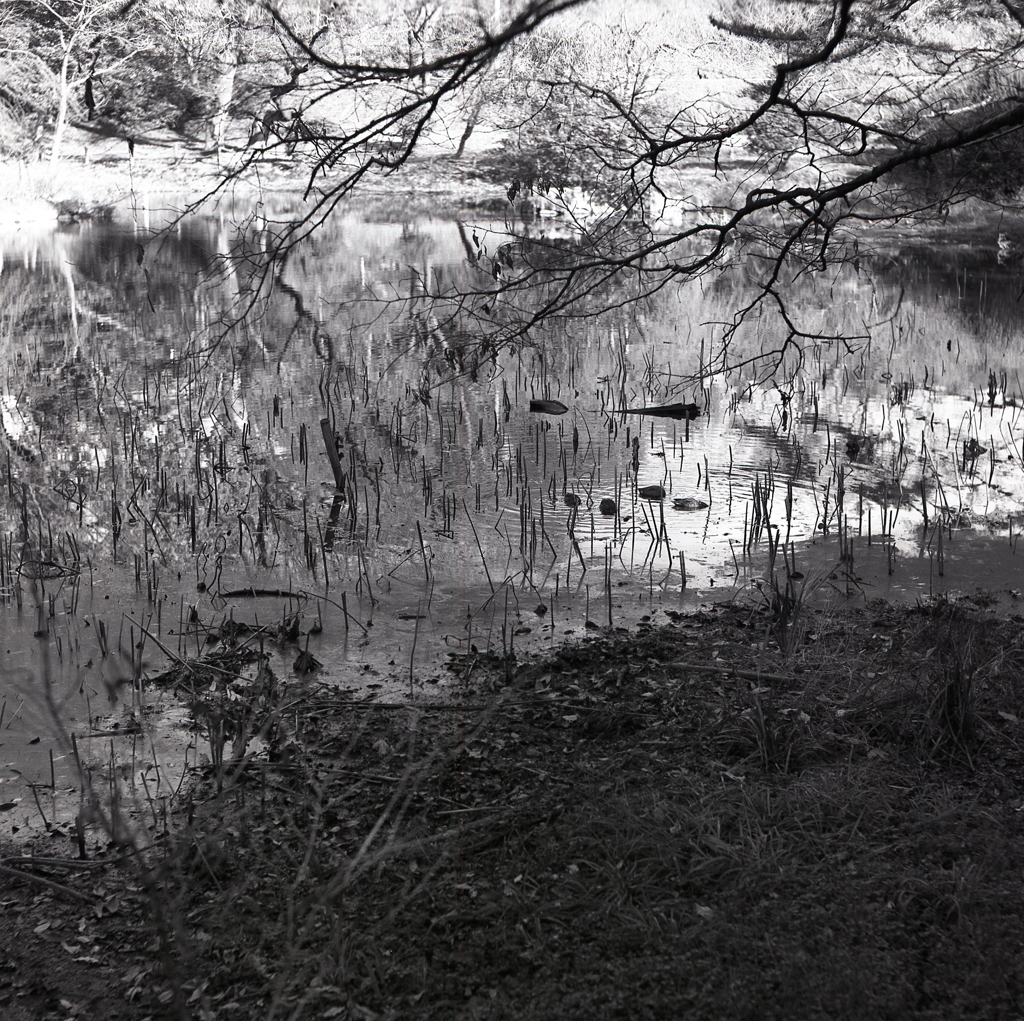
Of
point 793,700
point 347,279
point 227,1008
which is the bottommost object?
point 227,1008

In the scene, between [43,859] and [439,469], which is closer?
[43,859]

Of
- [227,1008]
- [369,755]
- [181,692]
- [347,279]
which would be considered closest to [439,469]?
[181,692]

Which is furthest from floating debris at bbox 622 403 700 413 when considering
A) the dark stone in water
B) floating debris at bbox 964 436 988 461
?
floating debris at bbox 964 436 988 461

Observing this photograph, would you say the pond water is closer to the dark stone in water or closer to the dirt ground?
the dark stone in water

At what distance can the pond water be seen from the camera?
4.49 m

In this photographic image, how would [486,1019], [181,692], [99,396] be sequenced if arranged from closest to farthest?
[486,1019] → [181,692] → [99,396]

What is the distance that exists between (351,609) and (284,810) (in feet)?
5.68

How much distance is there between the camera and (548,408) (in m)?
8.70

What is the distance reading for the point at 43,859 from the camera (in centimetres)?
301

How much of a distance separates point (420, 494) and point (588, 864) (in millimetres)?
4022

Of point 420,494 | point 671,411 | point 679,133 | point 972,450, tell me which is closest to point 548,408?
point 671,411

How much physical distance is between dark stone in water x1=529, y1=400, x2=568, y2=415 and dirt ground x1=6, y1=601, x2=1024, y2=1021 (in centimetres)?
482

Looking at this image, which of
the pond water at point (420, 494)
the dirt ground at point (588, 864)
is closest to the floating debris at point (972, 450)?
the pond water at point (420, 494)

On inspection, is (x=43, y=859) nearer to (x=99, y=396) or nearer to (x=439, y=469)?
(x=439, y=469)
